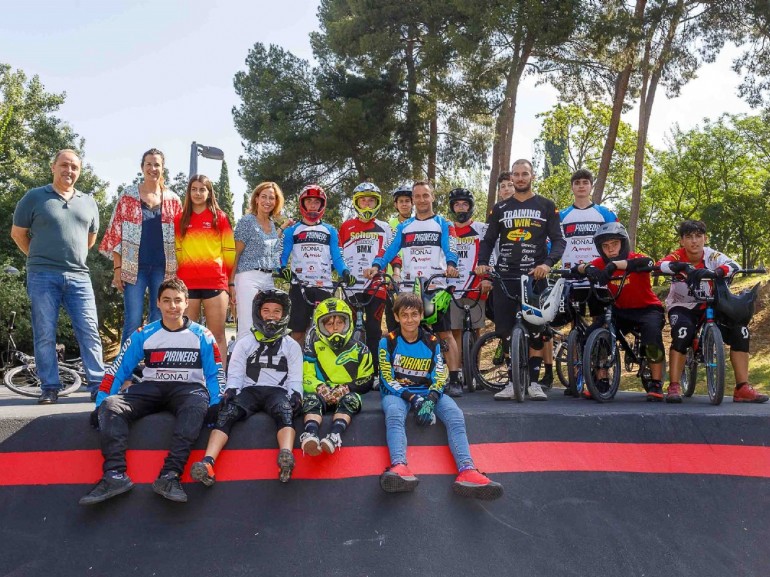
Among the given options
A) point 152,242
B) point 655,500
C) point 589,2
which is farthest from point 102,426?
point 589,2

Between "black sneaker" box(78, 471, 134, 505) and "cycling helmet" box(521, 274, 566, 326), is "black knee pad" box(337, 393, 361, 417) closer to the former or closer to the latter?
"black sneaker" box(78, 471, 134, 505)

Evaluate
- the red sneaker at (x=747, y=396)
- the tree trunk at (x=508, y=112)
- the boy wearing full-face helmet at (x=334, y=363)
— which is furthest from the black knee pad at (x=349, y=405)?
the tree trunk at (x=508, y=112)

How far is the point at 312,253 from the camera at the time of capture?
20.4ft

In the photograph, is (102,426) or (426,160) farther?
(426,160)

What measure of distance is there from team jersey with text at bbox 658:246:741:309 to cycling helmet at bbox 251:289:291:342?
339cm

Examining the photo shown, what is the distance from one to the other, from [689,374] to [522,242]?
2.06 meters

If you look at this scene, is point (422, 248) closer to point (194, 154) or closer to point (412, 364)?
point (412, 364)

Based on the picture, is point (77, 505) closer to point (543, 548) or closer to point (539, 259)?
point (543, 548)

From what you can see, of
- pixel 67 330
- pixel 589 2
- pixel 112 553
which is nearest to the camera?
pixel 112 553

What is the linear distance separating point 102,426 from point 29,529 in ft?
2.32

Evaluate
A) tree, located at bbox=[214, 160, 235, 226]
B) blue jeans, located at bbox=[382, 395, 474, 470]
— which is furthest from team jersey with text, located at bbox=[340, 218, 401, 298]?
tree, located at bbox=[214, 160, 235, 226]

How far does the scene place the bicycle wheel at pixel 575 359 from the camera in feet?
19.2

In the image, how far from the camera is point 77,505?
400 cm

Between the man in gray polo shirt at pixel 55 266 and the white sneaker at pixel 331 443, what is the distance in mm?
2391
